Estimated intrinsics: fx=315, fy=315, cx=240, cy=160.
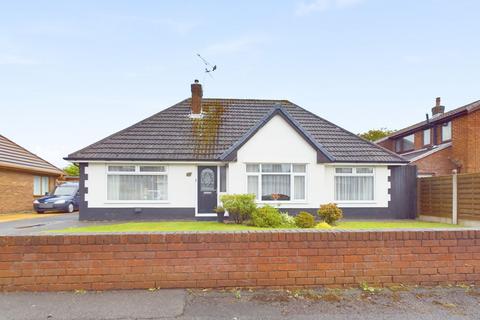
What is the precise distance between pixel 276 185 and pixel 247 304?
915 cm

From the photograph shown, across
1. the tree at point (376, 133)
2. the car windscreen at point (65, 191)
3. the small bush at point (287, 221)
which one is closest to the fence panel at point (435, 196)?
the small bush at point (287, 221)

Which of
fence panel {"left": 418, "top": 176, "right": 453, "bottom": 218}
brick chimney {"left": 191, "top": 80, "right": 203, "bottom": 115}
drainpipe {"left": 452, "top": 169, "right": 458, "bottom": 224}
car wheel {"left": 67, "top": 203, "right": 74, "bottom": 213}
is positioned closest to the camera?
drainpipe {"left": 452, "top": 169, "right": 458, "bottom": 224}

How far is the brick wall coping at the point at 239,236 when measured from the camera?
176 inches

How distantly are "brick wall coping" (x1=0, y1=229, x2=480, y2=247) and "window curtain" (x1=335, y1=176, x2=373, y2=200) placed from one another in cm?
886

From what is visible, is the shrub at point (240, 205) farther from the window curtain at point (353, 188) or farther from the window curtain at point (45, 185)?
the window curtain at point (45, 185)

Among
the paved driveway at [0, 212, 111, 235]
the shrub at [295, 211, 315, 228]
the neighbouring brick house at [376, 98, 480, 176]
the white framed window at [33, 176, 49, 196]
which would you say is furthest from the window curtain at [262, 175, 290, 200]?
the white framed window at [33, 176, 49, 196]

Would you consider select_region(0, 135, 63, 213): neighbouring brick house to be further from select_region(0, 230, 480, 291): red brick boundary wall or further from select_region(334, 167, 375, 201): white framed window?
select_region(334, 167, 375, 201): white framed window

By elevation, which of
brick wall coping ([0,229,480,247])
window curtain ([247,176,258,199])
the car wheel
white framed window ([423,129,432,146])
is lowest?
the car wheel

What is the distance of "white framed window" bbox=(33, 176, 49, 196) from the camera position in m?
20.6

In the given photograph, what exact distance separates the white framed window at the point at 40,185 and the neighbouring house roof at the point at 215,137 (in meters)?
10.6

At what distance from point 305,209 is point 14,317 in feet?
35.2

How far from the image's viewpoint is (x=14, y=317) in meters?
3.73

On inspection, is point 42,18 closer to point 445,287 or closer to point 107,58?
point 107,58

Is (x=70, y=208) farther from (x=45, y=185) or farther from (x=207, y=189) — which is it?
(x=207, y=189)
